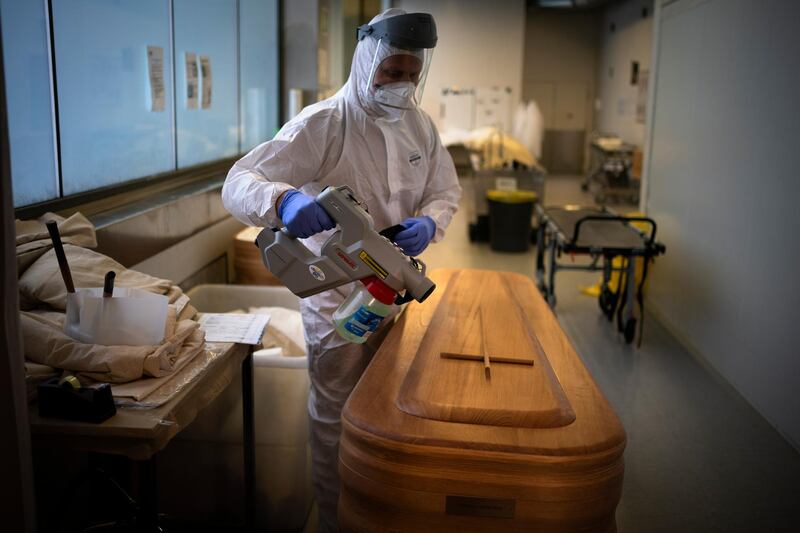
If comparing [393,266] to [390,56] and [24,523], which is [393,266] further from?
[24,523]

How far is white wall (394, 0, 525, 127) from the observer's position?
10.9 m

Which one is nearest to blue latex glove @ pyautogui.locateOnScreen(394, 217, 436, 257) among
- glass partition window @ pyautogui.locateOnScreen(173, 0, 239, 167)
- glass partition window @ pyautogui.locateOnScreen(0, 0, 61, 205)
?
glass partition window @ pyautogui.locateOnScreen(0, 0, 61, 205)

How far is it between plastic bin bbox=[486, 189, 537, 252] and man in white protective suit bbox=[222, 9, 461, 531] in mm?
4262

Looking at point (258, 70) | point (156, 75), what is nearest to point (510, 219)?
point (258, 70)

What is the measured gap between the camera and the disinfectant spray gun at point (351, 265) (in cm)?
164

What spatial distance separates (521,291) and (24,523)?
5.36 feet

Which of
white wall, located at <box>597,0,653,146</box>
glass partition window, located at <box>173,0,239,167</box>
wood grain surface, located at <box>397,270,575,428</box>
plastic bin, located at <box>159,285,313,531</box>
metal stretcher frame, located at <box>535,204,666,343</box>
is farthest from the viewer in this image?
white wall, located at <box>597,0,653,146</box>

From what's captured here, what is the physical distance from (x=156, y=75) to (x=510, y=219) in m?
4.09

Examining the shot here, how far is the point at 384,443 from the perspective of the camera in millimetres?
1440

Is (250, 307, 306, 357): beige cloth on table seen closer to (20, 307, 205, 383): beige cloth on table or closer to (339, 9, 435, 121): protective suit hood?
(339, 9, 435, 121): protective suit hood

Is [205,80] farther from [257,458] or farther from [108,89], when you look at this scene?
[257,458]

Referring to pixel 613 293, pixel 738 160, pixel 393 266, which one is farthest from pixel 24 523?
pixel 613 293

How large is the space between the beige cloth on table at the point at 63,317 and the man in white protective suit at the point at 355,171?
326 millimetres

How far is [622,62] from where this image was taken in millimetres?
11445
